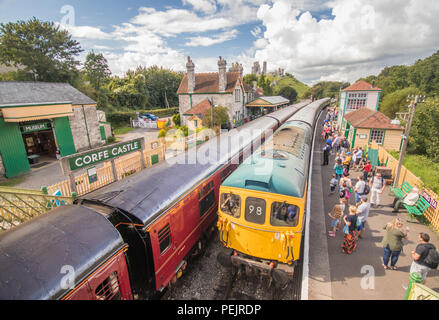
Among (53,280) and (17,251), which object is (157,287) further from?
(17,251)

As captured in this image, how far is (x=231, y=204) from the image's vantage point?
250 inches

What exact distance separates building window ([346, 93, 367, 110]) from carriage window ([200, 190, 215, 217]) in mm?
24645

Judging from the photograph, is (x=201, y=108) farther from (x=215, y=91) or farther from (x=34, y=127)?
(x=34, y=127)

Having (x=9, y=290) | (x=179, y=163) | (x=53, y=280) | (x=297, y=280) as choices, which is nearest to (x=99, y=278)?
(x=53, y=280)

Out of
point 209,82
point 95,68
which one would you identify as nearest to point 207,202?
point 209,82

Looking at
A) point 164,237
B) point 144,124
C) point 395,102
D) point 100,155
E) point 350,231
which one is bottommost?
point 144,124

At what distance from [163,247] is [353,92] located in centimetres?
2838

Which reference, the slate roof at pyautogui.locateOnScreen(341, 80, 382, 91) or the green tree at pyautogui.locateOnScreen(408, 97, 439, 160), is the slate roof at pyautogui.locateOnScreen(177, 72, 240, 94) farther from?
the green tree at pyautogui.locateOnScreen(408, 97, 439, 160)

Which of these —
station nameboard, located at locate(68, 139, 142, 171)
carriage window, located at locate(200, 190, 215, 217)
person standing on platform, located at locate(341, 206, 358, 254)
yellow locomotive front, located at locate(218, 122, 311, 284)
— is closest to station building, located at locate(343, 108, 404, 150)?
person standing on platform, located at locate(341, 206, 358, 254)

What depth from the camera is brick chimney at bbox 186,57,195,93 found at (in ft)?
96.3

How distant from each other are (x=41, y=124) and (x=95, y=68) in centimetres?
3322

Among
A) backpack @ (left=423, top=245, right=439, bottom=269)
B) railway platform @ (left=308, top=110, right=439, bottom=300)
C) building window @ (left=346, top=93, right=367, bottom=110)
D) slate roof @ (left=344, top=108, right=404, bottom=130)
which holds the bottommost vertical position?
railway platform @ (left=308, top=110, right=439, bottom=300)

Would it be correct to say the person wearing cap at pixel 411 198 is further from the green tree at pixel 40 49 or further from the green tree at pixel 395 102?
the green tree at pixel 40 49

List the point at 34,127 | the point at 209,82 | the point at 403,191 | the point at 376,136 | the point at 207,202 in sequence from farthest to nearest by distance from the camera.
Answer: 1. the point at 209,82
2. the point at 376,136
3. the point at 34,127
4. the point at 403,191
5. the point at 207,202
